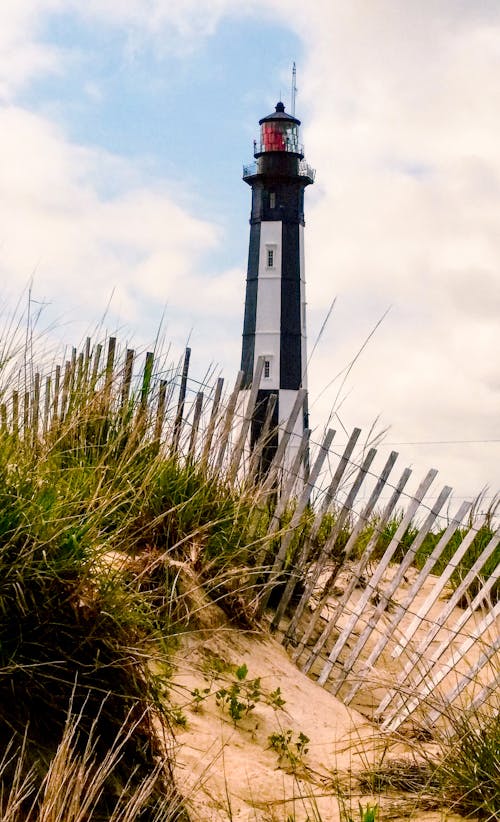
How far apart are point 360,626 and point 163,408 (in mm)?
2184

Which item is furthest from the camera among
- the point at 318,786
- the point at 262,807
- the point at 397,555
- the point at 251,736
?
the point at 397,555

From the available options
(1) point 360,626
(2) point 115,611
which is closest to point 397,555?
(1) point 360,626

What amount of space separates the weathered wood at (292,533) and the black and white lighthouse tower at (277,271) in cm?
1540

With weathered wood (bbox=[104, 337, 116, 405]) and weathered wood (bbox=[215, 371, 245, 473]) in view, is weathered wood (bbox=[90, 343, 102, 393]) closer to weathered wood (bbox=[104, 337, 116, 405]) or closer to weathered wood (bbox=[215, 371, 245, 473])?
weathered wood (bbox=[104, 337, 116, 405])

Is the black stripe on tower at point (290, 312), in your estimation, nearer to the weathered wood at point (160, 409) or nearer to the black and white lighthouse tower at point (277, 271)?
the black and white lighthouse tower at point (277, 271)

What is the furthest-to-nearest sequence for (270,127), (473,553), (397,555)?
(270,127) < (397,555) < (473,553)

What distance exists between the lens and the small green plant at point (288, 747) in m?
4.06

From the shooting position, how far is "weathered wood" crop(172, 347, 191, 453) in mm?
5598

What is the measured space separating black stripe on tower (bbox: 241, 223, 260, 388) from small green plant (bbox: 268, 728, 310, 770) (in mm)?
18375

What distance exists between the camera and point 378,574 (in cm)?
558

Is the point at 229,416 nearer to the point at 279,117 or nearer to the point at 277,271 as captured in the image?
the point at 277,271

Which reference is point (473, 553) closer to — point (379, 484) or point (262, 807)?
point (379, 484)

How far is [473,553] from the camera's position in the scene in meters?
7.23

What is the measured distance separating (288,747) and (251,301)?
63.7 ft
